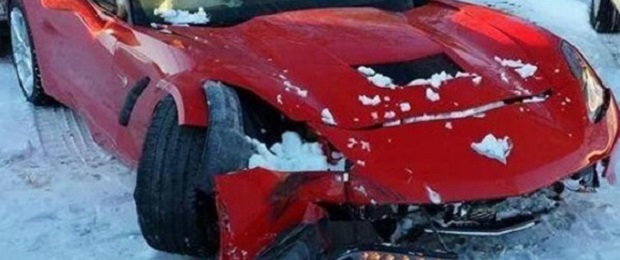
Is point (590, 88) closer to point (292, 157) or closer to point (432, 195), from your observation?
point (432, 195)

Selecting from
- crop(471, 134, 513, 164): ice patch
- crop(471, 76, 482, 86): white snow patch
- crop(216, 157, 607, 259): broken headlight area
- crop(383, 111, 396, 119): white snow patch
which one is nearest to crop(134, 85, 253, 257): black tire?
crop(216, 157, 607, 259): broken headlight area

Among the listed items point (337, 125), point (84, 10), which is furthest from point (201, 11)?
point (337, 125)

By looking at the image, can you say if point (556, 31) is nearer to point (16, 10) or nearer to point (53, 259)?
point (16, 10)

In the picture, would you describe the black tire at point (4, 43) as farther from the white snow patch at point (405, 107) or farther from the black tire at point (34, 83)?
the white snow patch at point (405, 107)

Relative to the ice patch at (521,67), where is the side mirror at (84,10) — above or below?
below

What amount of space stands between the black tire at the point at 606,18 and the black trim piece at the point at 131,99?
15.5 feet

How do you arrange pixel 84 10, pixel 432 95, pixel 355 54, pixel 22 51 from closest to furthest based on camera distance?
pixel 432 95, pixel 355 54, pixel 84 10, pixel 22 51

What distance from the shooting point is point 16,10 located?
641cm

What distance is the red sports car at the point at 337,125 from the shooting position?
11.7 feet

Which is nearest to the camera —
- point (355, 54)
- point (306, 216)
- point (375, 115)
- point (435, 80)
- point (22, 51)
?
point (306, 216)

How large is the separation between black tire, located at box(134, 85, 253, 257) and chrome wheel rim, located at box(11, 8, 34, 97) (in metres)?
2.57

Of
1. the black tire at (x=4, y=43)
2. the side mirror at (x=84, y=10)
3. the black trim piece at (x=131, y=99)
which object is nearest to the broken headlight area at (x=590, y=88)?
the black trim piece at (x=131, y=99)

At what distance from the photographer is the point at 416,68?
4.16m

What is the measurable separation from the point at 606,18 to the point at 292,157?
5130 millimetres
